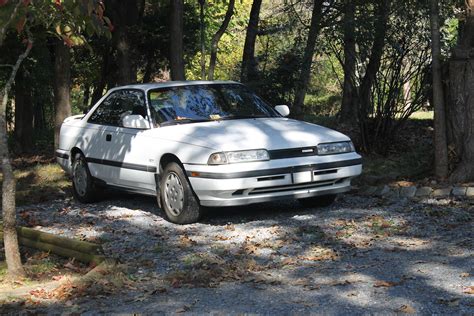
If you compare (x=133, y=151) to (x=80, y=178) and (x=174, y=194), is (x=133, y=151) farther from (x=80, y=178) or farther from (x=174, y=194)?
(x=80, y=178)

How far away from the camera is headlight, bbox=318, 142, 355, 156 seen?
847 centimetres

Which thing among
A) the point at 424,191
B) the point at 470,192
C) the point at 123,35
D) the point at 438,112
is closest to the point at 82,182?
the point at 424,191

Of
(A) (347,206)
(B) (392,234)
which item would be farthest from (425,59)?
(B) (392,234)

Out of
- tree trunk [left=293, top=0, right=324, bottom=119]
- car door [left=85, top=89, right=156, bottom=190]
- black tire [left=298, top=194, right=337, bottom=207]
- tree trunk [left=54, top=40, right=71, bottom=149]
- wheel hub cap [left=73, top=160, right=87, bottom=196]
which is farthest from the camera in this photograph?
tree trunk [left=54, top=40, right=71, bottom=149]

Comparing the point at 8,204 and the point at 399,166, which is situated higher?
the point at 8,204

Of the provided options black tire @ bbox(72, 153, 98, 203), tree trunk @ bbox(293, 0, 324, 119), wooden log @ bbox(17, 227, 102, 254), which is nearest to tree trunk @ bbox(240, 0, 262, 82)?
tree trunk @ bbox(293, 0, 324, 119)

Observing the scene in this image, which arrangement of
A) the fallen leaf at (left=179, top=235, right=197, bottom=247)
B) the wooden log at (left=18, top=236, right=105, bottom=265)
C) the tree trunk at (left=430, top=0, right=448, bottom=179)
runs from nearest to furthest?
1. the wooden log at (left=18, top=236, right=105, bottom=265)
2. the fallen leaf at (left=179, top=235, right=197, bottom=247)
3. the tree trunk at (left=430, top=0, right=448, bottom=179)

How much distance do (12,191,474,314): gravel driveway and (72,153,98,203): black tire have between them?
0.95ft

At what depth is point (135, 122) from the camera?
9000 mm

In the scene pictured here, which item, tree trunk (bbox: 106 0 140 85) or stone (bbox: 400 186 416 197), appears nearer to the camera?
stone (bbox: 400 186 416 197)

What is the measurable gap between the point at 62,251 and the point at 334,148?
11.2 ft

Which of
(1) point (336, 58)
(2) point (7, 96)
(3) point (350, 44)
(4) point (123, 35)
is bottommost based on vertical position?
(2) point (7, 96)

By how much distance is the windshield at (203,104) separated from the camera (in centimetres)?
913

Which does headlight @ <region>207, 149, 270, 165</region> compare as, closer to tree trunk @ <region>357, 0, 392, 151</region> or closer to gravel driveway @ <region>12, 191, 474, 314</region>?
gravel driveway @ <region>12, 191, 474, 314</region>
